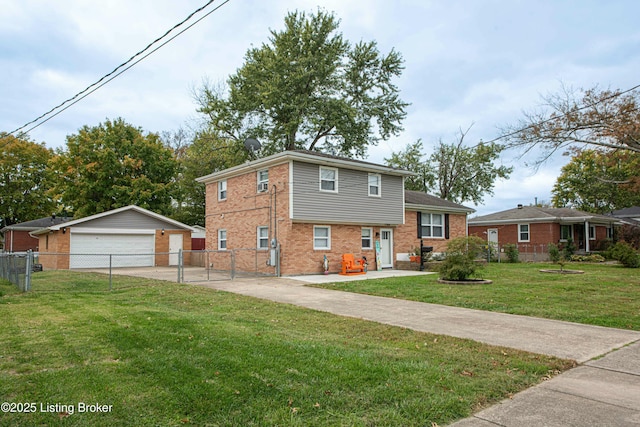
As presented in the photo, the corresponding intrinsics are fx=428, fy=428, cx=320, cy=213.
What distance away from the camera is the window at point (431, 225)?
79.5 feet

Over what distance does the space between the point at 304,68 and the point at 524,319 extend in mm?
25091

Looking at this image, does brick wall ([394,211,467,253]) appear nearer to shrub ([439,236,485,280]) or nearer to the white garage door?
shrub ([439,236,485,280])

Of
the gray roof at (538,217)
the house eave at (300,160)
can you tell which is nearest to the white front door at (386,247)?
the house eave at (300,160)

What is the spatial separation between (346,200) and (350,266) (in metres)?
3.00

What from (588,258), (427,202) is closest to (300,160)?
(427,202)

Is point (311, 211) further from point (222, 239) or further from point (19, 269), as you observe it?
point (19, 269)

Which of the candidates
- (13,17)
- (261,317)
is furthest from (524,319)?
(13,17)

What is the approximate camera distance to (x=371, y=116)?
1296 inches

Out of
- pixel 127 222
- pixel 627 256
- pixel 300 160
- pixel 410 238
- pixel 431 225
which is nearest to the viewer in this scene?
pixel 300 160

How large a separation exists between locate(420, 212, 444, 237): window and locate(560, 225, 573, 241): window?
460 inches

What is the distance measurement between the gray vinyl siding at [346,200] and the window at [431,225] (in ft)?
9.72

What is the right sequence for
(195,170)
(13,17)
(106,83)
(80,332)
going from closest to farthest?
(80,332) → (13,17) → (106,83) → (195,170)

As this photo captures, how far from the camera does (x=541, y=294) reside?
11367 millimetres

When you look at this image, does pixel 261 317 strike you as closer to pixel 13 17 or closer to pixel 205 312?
pixel 205 312
